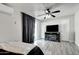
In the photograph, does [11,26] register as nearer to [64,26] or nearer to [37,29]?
[37,29]

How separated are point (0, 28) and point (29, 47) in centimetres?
59

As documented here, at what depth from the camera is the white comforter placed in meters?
1.22

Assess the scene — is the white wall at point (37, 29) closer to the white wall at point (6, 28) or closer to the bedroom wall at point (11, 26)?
the bedroom wall at point (11, 26)

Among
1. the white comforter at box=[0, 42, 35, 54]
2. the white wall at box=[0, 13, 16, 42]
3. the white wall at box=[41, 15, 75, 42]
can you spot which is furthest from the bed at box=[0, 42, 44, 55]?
the white wall at box=[41, 15, 75, 42]

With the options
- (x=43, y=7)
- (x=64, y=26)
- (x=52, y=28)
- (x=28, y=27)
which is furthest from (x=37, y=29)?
(x=64, y=26)

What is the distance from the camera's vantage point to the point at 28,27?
1433 millimetres

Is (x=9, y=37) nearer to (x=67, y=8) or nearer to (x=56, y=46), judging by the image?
(x=56, y=46)

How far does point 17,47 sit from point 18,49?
4cm

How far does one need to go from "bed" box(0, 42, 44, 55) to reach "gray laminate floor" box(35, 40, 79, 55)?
11cm

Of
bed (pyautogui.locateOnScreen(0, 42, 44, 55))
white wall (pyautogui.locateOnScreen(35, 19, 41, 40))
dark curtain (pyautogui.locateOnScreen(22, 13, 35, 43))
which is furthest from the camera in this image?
white wall (pyautogui.locateOnScreen(35, 19, 41, 40))

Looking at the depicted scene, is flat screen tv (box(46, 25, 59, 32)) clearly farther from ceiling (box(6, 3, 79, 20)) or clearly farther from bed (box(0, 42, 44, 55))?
bed (box(0, 42, 44, 55))

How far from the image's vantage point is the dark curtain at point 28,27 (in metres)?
1.38

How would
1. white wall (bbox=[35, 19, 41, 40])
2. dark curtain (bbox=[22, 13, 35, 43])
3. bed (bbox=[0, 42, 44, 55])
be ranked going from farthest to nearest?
white wall (bbox=[35, 19, 41, 40])
dark curtain (bbox=[22, 13, 35, 43])
bed (bbox=[0, 42, 44, 55])
